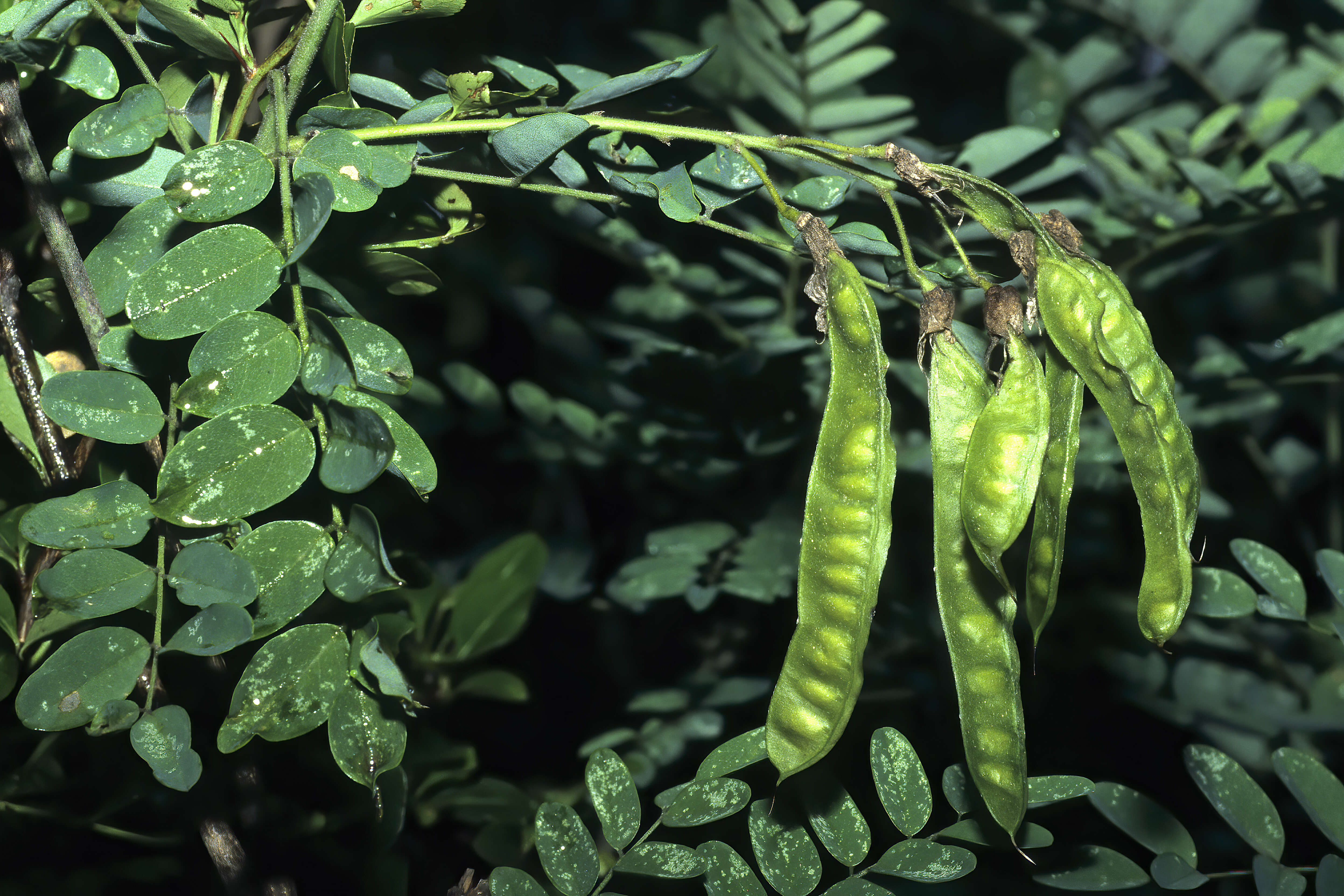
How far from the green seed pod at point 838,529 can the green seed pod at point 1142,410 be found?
0.12 meters

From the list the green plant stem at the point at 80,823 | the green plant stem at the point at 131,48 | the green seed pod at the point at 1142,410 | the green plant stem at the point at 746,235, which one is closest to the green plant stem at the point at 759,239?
the green plant stem at the point at 746,235

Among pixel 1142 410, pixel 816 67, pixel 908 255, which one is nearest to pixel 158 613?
pixel 908 255

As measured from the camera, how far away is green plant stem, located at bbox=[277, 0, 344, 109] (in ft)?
1.73

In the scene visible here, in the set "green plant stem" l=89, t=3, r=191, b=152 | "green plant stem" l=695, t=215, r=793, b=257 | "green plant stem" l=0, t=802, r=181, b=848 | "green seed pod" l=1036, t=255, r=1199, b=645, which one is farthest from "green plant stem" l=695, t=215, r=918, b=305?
"green plant stem" l=0, t=802, r=181, b=848

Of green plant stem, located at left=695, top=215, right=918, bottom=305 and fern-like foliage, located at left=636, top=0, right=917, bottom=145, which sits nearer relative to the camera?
green plant stem, located at left=695, top=215, right=918, bottom=305

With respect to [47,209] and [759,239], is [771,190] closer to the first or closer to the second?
[759,239]

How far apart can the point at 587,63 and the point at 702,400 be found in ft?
1.63

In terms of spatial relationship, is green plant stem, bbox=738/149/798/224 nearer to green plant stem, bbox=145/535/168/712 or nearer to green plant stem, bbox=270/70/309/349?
green plant stem, bbox=270/70/309/349

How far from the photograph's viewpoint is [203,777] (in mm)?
663

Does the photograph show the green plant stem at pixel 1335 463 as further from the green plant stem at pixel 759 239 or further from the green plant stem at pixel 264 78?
the green plant stem at pixel 264 78

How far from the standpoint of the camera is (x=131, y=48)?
1.88ft

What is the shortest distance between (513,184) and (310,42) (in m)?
0.14

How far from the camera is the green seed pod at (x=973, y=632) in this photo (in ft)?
2.15

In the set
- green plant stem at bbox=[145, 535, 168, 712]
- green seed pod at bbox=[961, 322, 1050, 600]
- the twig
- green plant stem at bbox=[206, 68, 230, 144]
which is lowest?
green plant stem at bbox=[145, 535, 168, 712]
